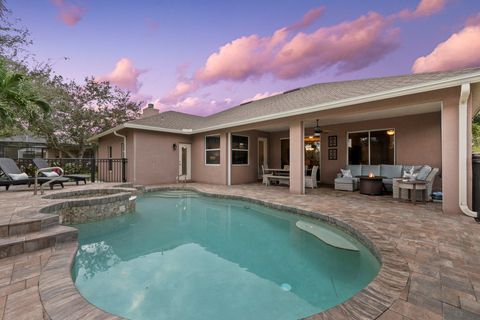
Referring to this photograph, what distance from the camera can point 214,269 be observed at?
3.05 meters

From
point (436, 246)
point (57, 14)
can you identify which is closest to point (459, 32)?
point (436, 246)

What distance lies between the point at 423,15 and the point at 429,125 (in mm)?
4353

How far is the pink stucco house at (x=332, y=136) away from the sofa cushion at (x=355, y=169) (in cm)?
51

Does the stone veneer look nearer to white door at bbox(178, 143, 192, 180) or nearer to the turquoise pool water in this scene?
the turquoise pool water

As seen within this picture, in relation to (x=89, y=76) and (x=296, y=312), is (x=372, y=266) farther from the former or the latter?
(x=89, y=76)

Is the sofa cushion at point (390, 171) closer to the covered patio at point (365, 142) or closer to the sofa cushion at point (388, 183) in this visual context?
the sofa cushion at point (388, 183)

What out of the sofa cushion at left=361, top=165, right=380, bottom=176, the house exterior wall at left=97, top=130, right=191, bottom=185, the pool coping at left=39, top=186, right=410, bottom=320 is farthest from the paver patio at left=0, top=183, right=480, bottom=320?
the house exterior wall at left=97, top=130, right=191, bottom=185

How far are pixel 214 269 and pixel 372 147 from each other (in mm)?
8446

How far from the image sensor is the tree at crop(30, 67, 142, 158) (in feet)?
44.5

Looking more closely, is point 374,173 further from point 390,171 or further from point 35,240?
point 35,240

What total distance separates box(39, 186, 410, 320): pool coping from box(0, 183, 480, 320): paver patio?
0.17 feet

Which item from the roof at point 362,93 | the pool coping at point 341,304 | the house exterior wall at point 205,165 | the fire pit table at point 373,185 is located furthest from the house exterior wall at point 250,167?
A: the pool coping at point 341,304

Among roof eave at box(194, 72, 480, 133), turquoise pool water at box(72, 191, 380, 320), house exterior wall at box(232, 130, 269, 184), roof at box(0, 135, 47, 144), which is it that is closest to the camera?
turquoise pool water at box(72, 191, 380, 320)

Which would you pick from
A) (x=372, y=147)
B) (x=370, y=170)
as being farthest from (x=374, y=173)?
(x=372, y=147)
